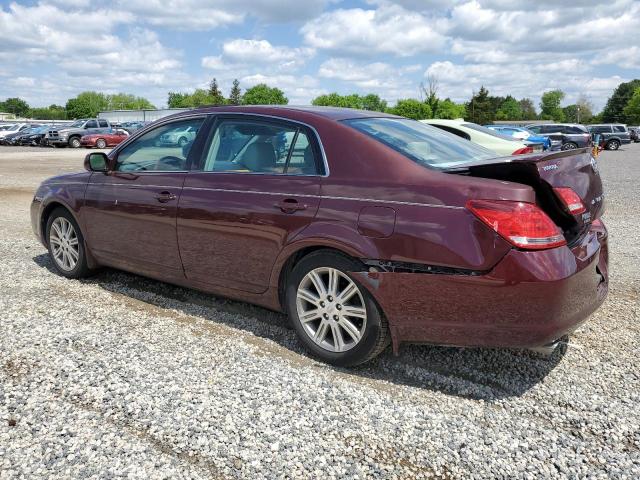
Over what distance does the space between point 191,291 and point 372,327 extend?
233cm

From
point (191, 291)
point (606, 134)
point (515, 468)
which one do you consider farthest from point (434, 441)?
point (606, 134)

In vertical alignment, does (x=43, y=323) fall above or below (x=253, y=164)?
below

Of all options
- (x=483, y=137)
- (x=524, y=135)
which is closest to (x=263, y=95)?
(x=524, y=135)

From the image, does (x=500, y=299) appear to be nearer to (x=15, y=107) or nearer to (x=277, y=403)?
(x=277, y=403)

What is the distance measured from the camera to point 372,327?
3.47 metres

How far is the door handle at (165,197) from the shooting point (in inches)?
176

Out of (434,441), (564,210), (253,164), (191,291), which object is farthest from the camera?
(191,291)

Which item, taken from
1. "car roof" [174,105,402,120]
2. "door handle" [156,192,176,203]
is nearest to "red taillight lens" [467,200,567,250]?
"car roof" [174,105,402,120]

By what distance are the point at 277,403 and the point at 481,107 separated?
97621mm

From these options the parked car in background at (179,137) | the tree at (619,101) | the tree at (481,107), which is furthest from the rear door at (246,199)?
the tree at (619,101)

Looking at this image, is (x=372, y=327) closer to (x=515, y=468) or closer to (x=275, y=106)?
(x=515, y=468)

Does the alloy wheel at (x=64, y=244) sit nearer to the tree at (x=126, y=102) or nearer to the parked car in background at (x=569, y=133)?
the parked car in background at (x=569, y=133)

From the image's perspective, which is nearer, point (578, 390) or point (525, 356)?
point (578, 390)

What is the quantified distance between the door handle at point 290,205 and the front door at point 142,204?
3.40 ft
